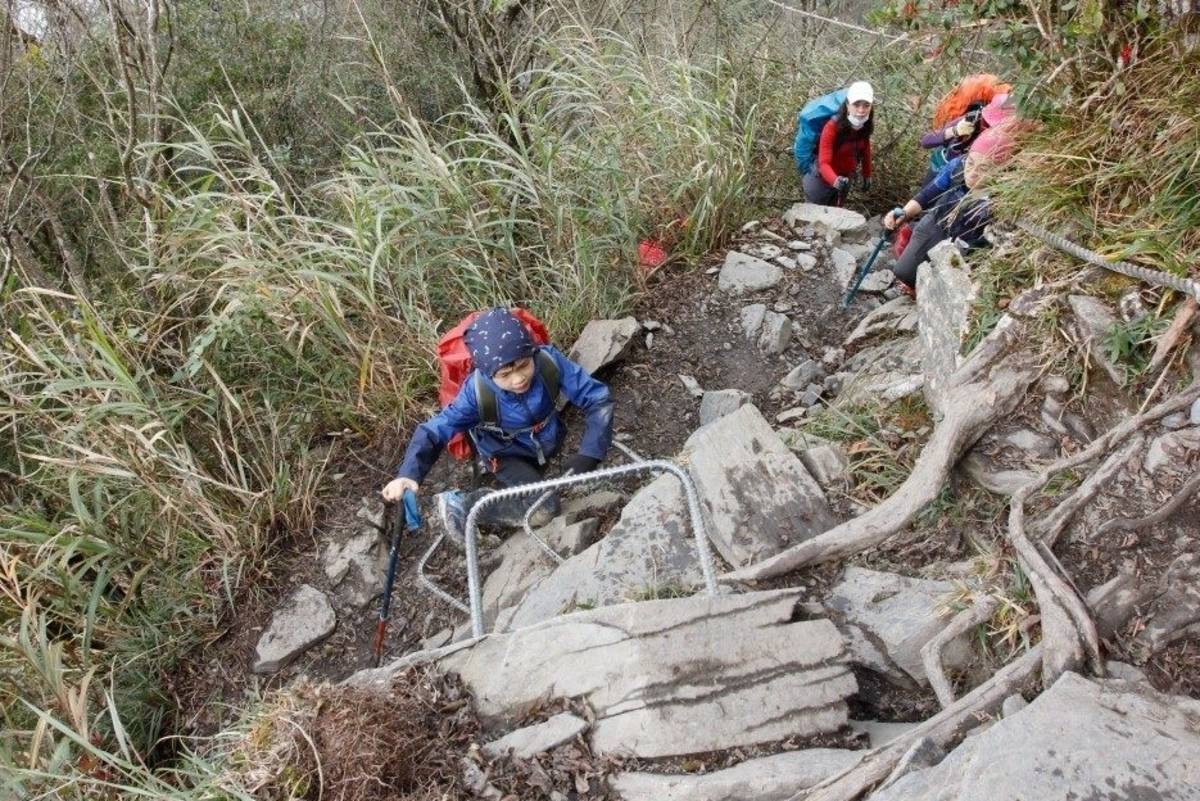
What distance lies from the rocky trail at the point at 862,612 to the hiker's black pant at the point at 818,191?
2.09 m

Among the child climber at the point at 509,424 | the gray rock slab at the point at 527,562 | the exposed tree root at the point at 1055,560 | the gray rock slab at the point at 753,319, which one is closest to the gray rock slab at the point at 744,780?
the exposed tree root at the point at 1055,560

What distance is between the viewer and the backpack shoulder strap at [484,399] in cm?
393

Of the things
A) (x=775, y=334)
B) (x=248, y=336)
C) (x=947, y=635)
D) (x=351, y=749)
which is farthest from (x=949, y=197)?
(x=351, y=749)

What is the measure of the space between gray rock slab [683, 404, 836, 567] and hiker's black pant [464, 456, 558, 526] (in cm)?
95

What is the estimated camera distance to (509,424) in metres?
4.11

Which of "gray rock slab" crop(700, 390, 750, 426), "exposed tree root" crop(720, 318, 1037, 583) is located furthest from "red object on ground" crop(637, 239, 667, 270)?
"exposed tree root" crop(720, 318, 1037, 583)

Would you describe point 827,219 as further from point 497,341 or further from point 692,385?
point 497,341

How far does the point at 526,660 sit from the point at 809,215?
166 inches

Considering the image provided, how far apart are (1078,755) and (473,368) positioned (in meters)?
2.99

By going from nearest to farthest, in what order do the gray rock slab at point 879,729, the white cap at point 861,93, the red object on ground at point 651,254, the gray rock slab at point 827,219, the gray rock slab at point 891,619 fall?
the gray rock slab at point 879,729 < the gray rock slab at point 891,619 < the red object on ground at point 651,254 < the gray rock slab at point 827,219 < the white cap at point 861,93

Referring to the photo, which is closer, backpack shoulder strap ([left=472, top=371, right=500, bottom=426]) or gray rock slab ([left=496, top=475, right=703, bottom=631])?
gray rock slab ([left=496, top=475, right=703, bottom=631])

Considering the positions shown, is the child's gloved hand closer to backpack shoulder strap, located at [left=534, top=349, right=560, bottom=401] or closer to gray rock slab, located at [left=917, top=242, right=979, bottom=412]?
backpack shoulder strap, located at [left=534, top=349, right=560, bottom=401]

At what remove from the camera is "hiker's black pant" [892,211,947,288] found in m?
4.73

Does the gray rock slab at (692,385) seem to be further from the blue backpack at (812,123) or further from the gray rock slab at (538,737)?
the gray rock slab at (538,737)
